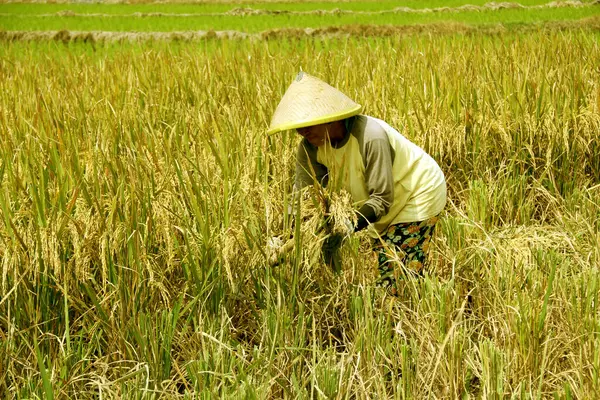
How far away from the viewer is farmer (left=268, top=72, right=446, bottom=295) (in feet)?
6.52

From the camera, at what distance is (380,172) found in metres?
2.08

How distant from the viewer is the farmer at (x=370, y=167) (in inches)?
78.2

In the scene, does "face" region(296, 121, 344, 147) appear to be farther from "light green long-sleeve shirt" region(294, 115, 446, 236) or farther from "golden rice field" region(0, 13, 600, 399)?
"golden rice field" region(0, 13, 600, 399)

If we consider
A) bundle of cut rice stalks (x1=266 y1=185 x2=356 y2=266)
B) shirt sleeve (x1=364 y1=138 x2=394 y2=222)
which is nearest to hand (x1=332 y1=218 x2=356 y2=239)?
bundle of cut rice stalks (x1=266 y1=185 x2=356 y2=266)

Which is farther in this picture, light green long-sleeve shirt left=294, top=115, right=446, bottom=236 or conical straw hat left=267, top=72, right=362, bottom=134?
light green long-sleeve shirt left=294, top=115, right=446, bottom=236

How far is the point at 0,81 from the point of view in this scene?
433 cm

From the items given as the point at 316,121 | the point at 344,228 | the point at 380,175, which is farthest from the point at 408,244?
the point at 316,121

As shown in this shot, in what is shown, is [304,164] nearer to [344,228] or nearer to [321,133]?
[321,133]

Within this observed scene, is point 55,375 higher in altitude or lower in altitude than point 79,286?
lower

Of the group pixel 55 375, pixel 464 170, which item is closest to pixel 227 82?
pixel 464 170

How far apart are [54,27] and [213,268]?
332 inches

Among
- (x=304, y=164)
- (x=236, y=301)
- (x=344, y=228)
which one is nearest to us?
(x=344, y=228)

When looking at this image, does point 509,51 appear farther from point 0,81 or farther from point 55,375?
point 55,375

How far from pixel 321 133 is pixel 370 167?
17cm
